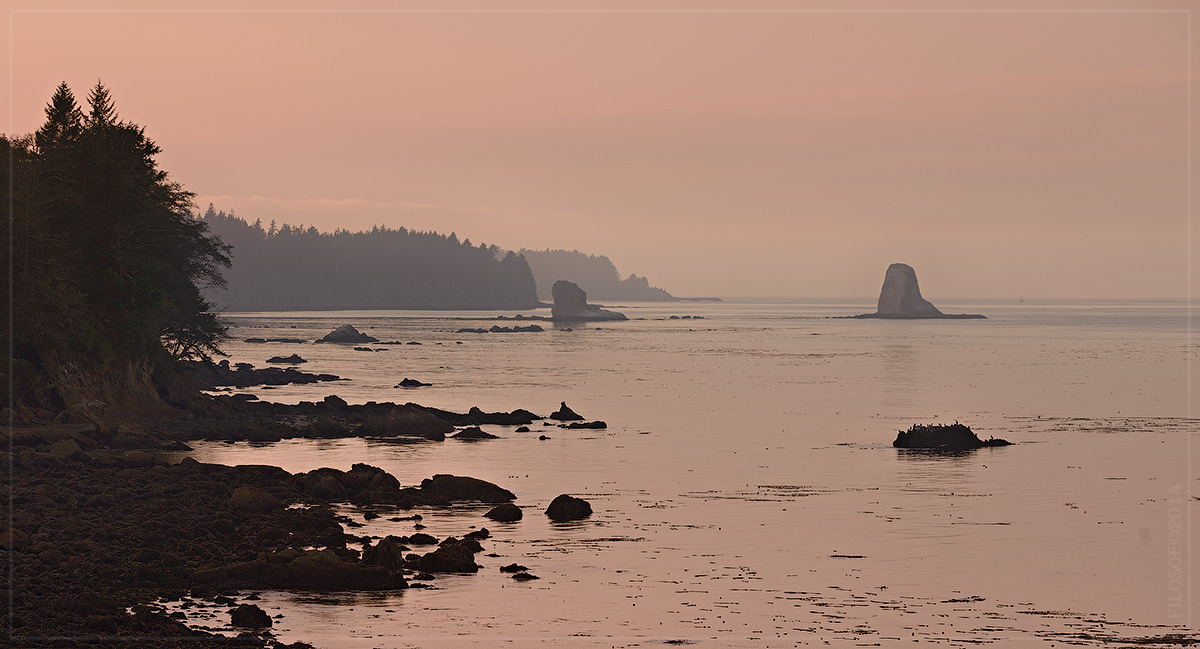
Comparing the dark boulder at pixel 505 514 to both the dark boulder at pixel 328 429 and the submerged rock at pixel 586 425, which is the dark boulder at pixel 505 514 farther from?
the submerged rock at pixel 586 425

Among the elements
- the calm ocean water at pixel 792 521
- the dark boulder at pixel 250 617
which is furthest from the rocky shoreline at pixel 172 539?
the calm ocean water at pixel 792 521

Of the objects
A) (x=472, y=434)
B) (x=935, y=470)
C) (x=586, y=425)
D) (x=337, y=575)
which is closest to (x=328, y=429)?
(x=472, y=434)

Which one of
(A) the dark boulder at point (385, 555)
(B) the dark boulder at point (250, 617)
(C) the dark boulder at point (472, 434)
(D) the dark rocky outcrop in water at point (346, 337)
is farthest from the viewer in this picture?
(D) the dark rocky outcrop in water at point (346, 337)

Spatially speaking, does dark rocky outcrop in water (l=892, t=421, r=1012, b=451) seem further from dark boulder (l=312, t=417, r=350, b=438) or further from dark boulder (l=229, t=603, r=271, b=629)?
dark boulder (l=229, t=603, r=271, b=629)

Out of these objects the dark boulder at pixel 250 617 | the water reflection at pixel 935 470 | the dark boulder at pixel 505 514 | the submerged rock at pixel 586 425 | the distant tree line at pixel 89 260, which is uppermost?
the distant tree line at pixel 89 260

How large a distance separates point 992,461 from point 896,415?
1814cm

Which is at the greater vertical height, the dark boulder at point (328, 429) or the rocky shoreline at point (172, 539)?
the rocky shoreline at point (172, 539)

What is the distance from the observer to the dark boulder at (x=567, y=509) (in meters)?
28.0

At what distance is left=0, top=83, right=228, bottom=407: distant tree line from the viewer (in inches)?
1666

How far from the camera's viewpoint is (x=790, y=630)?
18250mm

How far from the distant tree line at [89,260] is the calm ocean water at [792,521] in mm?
7220

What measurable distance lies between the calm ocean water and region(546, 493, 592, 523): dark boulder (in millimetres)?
361

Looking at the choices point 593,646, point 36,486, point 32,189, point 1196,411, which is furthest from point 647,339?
point 593,646

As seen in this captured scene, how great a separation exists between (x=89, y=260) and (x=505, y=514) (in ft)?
91.0
